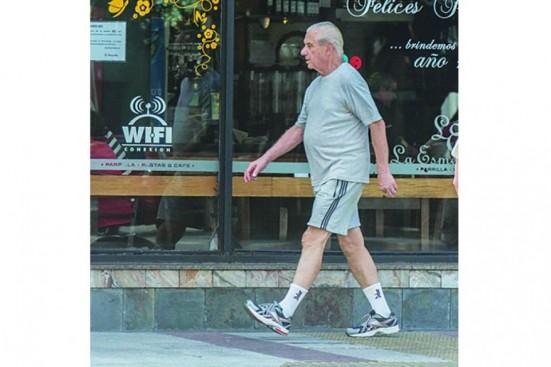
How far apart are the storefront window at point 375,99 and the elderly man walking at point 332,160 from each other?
0.86 metres

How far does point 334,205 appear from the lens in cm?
668

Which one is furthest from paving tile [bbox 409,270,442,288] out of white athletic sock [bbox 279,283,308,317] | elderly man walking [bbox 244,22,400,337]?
white athletic sock [bbox 279,283,308,317]

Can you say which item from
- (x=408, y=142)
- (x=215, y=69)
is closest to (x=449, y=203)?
(x=408, y=142)

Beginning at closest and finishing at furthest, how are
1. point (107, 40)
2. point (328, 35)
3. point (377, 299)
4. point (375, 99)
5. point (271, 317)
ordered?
point (271, 317) < point (328, 35) < point (377, 299) < point (107, 40) < point (375, 99)

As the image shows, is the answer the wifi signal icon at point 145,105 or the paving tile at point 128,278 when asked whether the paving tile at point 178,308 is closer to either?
the paving tile at point 128,278

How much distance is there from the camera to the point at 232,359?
6.57 m

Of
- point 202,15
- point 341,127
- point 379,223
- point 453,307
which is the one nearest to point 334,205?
point 341,127

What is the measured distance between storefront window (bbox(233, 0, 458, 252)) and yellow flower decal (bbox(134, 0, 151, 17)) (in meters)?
0.58

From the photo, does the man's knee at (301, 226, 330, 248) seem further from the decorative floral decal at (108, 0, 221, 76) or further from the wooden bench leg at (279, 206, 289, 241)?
the decorative floral decal at (108, 0, 221, 76)

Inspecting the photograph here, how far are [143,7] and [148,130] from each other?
79cm

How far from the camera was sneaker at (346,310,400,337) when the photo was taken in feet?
22.8

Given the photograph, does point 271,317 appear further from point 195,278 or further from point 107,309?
point 107,309

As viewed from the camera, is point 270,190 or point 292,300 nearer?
point 292,300
